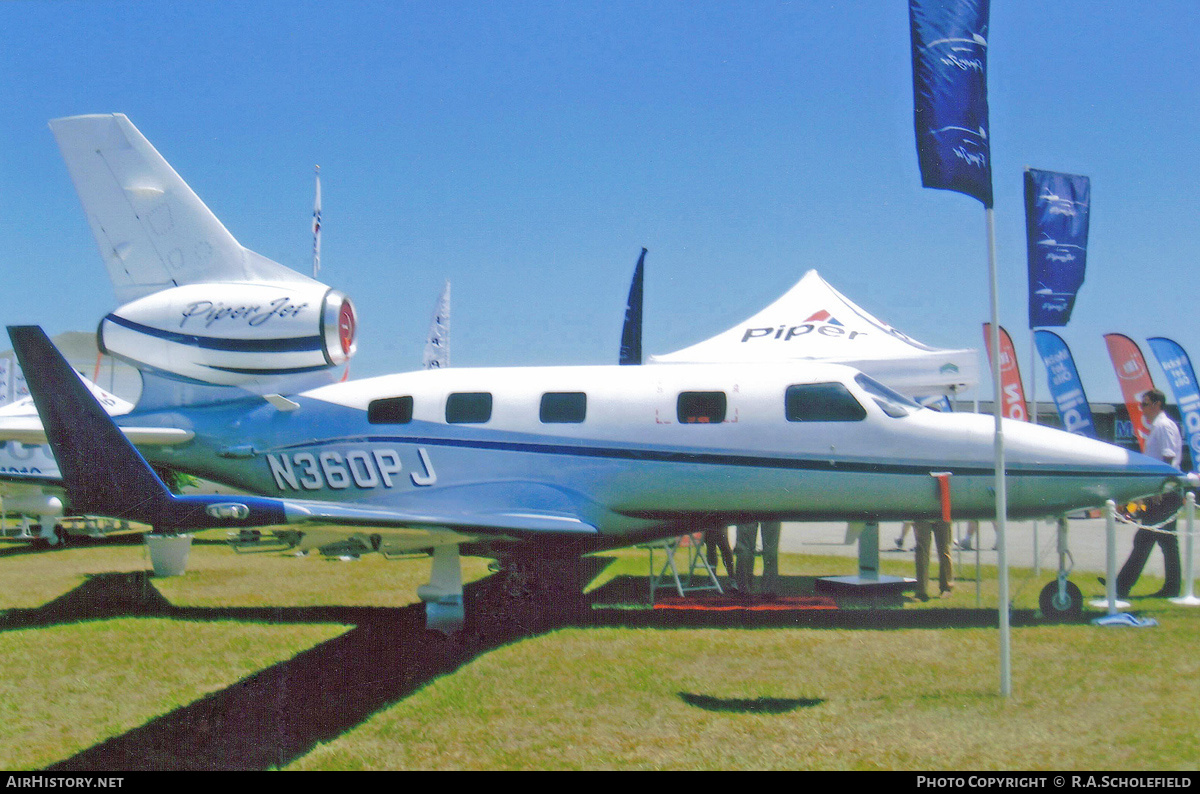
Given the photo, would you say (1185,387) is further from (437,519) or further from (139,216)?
(139,216)

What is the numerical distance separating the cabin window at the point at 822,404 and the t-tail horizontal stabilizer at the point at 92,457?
18.3 feet

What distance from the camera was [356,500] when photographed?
939 cm

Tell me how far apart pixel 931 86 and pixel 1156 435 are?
614cm

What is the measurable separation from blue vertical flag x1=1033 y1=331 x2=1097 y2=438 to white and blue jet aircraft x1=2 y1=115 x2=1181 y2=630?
8.07m

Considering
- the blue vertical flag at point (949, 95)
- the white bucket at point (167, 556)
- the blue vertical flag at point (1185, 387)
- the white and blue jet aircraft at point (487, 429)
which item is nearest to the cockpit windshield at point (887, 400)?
the white and blue jet aircraft at point (487, 429)

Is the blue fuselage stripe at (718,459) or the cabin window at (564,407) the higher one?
the cabin window at (564,407)

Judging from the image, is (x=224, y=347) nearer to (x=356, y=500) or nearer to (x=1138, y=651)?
(x=356, y=500)

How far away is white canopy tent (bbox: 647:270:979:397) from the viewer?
11.6 meters

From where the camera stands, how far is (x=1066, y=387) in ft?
51.6

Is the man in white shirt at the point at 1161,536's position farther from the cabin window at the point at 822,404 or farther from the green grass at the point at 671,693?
the cabin window at the point at 822,404

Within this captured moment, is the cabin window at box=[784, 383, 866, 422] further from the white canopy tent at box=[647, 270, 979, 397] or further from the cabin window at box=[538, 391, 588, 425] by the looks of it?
the white canopy tent at box=[647, 270, 979, 397]

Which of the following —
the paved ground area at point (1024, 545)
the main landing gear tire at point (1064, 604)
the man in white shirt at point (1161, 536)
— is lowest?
the paved ground area at point (1024, 545)

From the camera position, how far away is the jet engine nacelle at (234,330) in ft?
29.6
